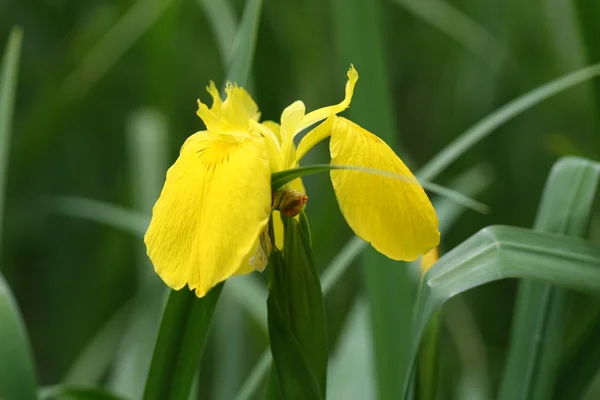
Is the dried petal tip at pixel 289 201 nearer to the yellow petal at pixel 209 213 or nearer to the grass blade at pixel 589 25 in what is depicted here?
the yellow petal at pixel 209 213

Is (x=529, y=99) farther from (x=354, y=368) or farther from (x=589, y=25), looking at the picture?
(x=354, y=368)

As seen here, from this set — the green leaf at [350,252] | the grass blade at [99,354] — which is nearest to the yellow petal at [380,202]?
the green leaf at [350,252]

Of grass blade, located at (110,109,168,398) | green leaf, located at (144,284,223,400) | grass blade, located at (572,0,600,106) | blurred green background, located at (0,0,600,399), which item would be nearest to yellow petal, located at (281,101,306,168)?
green leaf, located at (144,284,223,400)

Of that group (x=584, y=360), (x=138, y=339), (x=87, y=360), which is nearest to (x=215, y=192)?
(x=584, y=360)

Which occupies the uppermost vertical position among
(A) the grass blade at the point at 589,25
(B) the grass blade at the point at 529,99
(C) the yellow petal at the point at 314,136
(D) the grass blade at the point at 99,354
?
(A) the grass blade at the point at 589,25

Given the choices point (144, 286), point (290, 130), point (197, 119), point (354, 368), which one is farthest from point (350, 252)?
point (197, 119)
